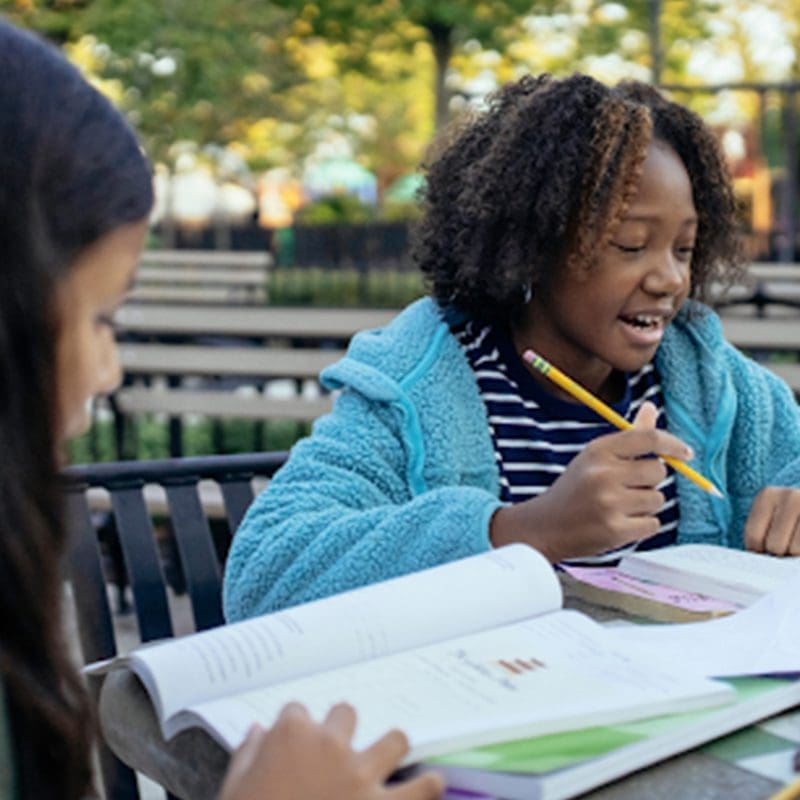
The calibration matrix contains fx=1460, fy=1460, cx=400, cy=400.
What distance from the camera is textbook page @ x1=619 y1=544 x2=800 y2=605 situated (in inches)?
64.0

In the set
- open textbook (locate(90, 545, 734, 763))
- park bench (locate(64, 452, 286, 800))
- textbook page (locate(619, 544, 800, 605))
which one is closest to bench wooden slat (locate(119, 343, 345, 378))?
park bench (locate(64, 452, 286, 800))

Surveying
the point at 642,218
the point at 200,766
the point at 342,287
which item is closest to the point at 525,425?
the point at 642,218

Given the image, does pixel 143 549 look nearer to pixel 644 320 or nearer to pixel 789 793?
pixel 644 320

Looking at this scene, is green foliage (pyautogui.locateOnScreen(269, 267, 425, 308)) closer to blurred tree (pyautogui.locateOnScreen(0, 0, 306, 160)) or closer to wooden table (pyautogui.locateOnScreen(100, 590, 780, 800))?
blurred tree (pyautogui.locateOnScreen(0, 0, 306, 160))

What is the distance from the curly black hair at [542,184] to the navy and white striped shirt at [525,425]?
0.06m

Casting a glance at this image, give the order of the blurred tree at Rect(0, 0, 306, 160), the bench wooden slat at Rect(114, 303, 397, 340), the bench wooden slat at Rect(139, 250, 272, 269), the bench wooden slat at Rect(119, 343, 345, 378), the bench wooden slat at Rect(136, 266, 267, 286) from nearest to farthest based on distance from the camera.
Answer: the bench wooden slat at Rect(119, 343, 345, 378)
the bench wooden slat at Rect(114, 303, 397, 340)
the bench wooden slat at Rect(136, 266, 267, 286)
the bench wooden slat at Rect(139, 250, 272, 269)
the blurred tree at Rect(0, 0, 306, 160)

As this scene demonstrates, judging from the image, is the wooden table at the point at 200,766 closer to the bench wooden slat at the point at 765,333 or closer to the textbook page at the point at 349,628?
the textbook page at the point at 349,628

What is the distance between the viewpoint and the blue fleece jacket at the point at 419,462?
176 cm

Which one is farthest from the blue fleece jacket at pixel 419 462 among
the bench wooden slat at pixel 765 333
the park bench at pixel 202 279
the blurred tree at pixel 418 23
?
the blurred tree at pixel 418 23

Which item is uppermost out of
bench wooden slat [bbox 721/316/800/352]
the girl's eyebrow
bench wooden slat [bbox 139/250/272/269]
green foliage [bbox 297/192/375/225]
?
green foliage [bbox 297/192/375/225]

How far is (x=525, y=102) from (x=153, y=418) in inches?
214

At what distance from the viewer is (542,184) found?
2082mm

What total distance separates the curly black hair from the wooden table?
38.1 inches

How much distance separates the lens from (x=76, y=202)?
115 centimetres
